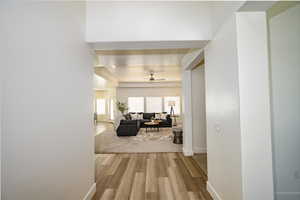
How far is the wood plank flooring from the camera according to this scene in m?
2.16

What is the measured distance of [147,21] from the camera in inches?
81.2

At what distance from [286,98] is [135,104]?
8972 millimetres

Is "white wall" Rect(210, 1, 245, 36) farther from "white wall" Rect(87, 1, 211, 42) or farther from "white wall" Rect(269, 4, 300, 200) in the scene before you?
"white wall" Rect(269, 4, 300, 200)

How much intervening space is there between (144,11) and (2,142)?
213 cm

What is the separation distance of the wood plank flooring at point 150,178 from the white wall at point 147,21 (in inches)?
91.4

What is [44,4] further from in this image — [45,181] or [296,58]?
[296,58]

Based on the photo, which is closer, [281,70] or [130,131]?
[281,70]

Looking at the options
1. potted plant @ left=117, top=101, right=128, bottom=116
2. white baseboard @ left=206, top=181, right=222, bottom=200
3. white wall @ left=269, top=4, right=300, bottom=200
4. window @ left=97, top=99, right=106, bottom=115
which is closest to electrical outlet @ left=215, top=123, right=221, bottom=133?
white wall @ left=269, top=4, right=300, bottom=200

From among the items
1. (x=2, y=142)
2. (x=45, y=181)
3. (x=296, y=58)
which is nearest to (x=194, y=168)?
(x=296, y=58)

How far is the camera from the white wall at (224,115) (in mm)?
1473

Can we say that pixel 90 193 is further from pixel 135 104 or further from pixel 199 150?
pixel 135 104

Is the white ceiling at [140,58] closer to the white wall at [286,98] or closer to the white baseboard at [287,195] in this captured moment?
the white wall at [286,98]

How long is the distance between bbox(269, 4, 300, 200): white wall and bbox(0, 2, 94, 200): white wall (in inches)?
99.6

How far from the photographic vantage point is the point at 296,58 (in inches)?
73.2
